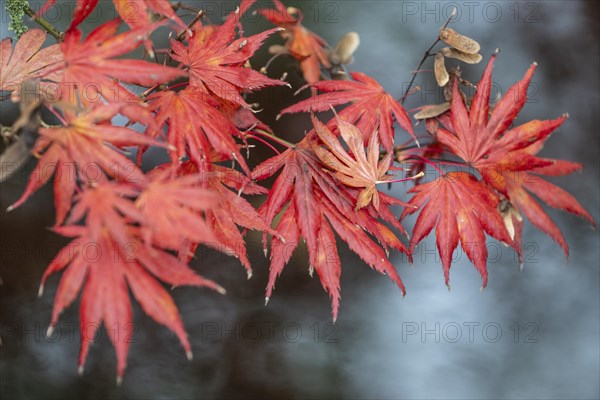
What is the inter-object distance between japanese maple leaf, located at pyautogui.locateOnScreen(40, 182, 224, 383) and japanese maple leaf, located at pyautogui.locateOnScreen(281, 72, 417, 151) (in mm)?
362

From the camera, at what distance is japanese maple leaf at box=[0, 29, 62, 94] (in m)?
0.85

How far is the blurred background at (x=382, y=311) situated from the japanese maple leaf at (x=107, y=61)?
1.12 meters

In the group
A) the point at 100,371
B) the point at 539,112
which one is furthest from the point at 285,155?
the point at 539,112

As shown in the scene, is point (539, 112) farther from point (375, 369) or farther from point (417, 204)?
point (417, 204)

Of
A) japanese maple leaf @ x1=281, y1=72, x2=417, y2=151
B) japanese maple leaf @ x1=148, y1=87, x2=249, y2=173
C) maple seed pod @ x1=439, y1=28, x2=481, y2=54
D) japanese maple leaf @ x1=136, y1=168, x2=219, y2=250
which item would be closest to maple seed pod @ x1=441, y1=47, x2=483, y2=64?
maple seed pod @ x1=439, y1=28, x2=481, y2=54

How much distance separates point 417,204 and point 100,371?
1345 millimetres

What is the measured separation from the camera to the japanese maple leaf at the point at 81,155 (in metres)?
0.66

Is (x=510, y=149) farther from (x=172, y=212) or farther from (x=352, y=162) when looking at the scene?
(x=172, y=212)

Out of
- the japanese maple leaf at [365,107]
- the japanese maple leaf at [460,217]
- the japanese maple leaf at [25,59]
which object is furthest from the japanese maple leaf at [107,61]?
the japanese maple leaf at [460,217]

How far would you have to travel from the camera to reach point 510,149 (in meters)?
0.89

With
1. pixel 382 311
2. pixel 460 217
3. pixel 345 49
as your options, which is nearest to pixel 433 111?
pixel 460 217

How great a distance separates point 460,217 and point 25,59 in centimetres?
67

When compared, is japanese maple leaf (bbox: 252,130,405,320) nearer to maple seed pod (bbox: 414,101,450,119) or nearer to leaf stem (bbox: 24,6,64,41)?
maple seed pod (bbox: 414,101,450,119)

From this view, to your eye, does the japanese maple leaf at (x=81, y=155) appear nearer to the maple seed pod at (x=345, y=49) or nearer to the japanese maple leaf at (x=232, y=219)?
the japanese maple leaf at (x=232, y=219)
